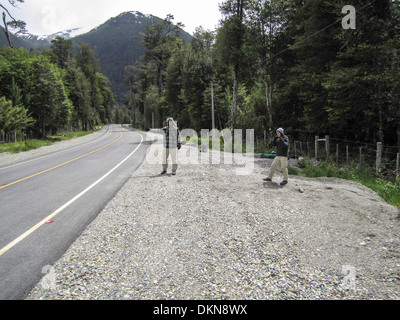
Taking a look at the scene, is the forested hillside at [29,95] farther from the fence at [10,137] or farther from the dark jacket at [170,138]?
the dark jacket at [170,138]

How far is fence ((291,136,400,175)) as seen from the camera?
423 inches

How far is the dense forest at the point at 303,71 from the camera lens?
11.9 metres

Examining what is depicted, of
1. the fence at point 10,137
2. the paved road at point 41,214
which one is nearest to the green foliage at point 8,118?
the fence at point 10,137

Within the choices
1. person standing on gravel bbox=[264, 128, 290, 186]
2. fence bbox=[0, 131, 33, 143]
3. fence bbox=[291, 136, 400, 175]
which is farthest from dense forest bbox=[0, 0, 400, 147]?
person standing on gravel bbox=[264, 128, 290, 186]

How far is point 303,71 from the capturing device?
16719mm

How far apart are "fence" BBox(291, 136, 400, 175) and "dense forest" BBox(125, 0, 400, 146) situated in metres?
0.73

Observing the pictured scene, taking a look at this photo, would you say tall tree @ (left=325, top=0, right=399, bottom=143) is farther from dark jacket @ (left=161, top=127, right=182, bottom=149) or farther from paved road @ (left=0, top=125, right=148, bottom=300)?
paved road @ (left=0, top=125, right=148, bottom=300)

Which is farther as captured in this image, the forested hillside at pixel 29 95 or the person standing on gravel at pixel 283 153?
the forested hillside at pixel 29 95

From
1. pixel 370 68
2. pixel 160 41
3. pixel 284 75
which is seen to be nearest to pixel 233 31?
pixel 284 75

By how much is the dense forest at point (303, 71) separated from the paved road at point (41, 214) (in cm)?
1236

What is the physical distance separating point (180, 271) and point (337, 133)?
1717 cm

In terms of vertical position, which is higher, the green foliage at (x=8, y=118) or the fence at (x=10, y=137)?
the green foliage at (x=8, y=118)

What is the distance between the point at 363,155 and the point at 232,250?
12280mm
